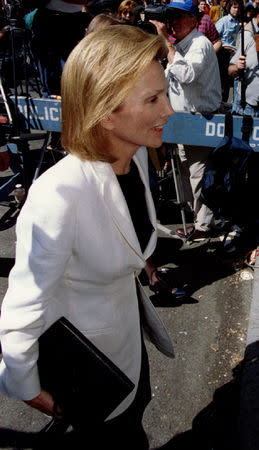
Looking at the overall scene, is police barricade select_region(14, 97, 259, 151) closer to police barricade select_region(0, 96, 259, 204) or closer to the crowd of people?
police barricade select_region(0, 96, 259, 204)

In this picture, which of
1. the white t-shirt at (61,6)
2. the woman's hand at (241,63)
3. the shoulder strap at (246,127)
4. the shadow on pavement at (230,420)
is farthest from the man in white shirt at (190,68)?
the shadow on pavement at (230,420)

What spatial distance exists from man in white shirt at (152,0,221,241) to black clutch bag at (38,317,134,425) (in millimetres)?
2978

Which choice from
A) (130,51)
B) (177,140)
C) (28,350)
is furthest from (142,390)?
(177,140)

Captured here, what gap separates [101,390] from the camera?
114 centimetres

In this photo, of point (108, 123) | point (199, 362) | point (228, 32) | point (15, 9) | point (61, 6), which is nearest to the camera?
point (108, 123)

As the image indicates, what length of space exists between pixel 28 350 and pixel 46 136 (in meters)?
3.41

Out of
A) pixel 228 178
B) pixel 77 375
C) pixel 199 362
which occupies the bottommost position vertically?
pixel 199 362

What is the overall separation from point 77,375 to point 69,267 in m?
0.30

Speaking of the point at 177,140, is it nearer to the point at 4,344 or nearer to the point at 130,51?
the point at 130,51

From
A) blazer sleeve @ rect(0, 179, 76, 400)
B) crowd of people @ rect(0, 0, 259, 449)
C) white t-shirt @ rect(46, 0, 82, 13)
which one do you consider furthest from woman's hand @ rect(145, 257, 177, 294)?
white t-shirt @ rect(46, 0, 82, 13)

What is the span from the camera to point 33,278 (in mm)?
1084

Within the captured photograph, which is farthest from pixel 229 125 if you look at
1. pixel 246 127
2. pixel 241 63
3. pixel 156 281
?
pixel 156 281

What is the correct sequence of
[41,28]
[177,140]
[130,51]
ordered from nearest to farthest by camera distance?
[130,51] → [177,140] → [41,28]

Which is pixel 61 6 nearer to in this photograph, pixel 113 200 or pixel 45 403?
pixel 113 200
